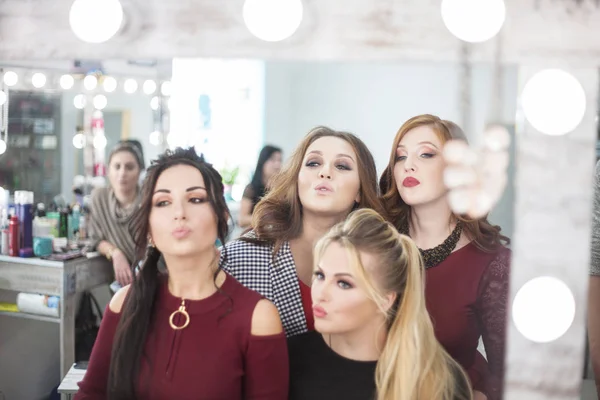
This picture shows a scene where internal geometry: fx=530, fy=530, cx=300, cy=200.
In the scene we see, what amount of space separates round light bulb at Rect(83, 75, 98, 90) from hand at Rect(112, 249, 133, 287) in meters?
0.25

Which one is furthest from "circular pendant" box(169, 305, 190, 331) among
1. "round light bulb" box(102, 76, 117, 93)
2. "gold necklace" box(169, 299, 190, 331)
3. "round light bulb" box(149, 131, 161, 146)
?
"round light bulb" box(102, 76, 117, 93)

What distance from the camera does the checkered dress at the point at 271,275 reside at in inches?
28.7

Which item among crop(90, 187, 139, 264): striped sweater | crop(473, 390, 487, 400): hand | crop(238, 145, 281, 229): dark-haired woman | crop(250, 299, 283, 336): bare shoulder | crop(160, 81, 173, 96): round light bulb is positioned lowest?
crop(473, 390, 487, 400): hand

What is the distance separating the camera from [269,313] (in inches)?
28.0

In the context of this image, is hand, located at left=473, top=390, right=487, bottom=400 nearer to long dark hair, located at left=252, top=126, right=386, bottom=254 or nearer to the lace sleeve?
the lace sleeve

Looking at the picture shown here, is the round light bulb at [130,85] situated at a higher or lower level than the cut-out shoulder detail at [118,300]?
higher

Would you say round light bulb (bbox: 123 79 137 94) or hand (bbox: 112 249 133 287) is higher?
round light bulb (bbox: 123 79 137 94)

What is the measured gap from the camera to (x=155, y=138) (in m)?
0.75

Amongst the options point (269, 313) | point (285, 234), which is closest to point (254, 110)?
point (285, 234)

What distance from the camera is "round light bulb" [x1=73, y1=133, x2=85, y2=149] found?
800 mm

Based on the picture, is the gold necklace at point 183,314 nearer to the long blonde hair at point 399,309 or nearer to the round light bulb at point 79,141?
the long blonde hair at point 399,309

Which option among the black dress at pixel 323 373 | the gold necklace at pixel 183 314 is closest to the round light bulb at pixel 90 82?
the gold necklace at pixel 183 314

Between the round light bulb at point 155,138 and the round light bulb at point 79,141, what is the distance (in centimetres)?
12

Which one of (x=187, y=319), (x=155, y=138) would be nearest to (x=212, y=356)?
(x=187, y=319)
